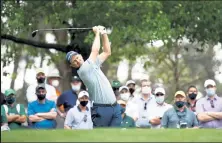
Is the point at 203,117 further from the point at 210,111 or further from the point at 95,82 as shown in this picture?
the point at 95,82

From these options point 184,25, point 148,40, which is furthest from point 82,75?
point 184,25

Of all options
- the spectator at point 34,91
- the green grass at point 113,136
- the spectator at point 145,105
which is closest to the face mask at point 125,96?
the spectator at point 145,105

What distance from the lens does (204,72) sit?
5519 centimetres

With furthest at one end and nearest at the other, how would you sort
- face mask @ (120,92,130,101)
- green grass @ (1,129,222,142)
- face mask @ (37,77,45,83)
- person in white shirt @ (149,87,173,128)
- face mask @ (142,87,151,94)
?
face mask @ (120,92,130,101) → face mask @ (37,77,45,83) → face mask @ (142,87,151,94) → person in white shirt @ (149,87,173,128) → green grass @ (1,129,222,142)

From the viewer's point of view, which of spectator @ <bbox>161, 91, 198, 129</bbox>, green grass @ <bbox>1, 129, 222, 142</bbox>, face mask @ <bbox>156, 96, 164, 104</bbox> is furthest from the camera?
face mask @ <bbox>156, 96, 164, 104</bbox>

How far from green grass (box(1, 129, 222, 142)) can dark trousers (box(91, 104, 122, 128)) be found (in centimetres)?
255

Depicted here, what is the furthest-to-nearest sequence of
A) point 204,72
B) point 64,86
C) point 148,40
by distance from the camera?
point 204,72
point 64,86
point 148,40

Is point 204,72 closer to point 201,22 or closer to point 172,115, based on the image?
point 201,22

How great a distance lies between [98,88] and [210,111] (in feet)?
15.4

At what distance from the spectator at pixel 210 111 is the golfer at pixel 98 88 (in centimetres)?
382

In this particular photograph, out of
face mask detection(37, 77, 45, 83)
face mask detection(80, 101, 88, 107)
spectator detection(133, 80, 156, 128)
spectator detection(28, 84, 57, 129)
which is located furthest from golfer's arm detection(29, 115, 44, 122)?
spectator detection(133, 80, 156, 128)

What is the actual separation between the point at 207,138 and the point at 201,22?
55.2ft

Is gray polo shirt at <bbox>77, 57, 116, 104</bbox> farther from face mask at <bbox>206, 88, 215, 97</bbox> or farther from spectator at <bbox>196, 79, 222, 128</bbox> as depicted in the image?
face mask at <bbox>206, 88, 215, 97</bbox>

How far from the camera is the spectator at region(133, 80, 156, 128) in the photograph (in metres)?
19.5
